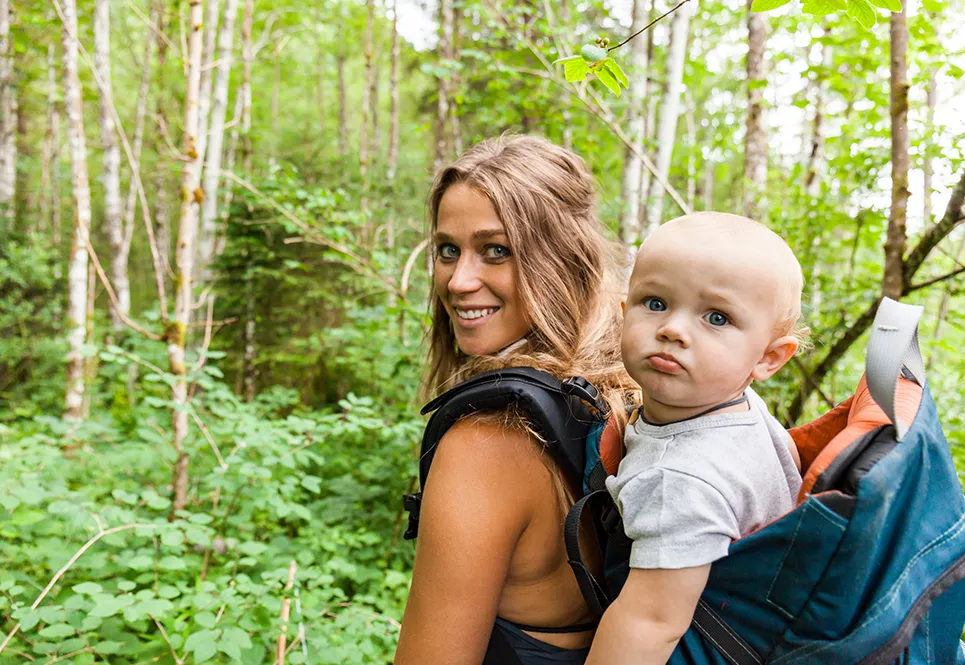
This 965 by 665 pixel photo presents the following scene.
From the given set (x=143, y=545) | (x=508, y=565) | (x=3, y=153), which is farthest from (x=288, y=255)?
(x=508, y=565)

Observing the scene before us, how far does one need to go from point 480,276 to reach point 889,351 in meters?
0.95

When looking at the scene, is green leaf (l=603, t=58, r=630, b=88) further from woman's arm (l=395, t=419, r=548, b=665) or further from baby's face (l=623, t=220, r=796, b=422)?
woman's arm (l=395, t=419, r=548, b=665)

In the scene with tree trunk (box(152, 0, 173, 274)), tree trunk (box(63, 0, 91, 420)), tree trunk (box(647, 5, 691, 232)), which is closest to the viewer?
tree trunk (box(152, 0, 173, 274))

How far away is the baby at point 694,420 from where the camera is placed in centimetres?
92

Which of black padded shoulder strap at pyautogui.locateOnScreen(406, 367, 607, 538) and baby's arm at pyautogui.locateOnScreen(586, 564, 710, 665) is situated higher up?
black padded shoulder strap at pyautogui.locateOnScreen(406, 367, 607, 538)

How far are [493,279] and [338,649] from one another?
1.77 meters

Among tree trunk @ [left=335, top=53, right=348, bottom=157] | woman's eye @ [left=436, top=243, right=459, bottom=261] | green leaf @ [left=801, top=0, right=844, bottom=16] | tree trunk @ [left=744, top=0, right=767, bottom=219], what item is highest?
tree trunk @ [left=335, top=53, right=348, bottom=157]

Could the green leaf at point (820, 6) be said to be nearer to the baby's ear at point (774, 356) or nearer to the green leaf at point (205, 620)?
the baby's ear at point (774, 356)

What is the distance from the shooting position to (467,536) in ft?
3.89

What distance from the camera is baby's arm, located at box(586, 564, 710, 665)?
929mm

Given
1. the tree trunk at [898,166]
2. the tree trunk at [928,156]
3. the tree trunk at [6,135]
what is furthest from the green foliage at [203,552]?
the tree trunk at [6,135]

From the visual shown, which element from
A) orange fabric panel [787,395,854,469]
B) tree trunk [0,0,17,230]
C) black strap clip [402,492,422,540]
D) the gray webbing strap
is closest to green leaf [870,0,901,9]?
the gray webbing strap

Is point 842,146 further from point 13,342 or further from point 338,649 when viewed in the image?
point 13,342

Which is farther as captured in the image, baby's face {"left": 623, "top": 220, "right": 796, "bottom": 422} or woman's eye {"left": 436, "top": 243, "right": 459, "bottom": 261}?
woman's eye {"left": 436, "top": 243, "right": 459, "bottom": 261}
